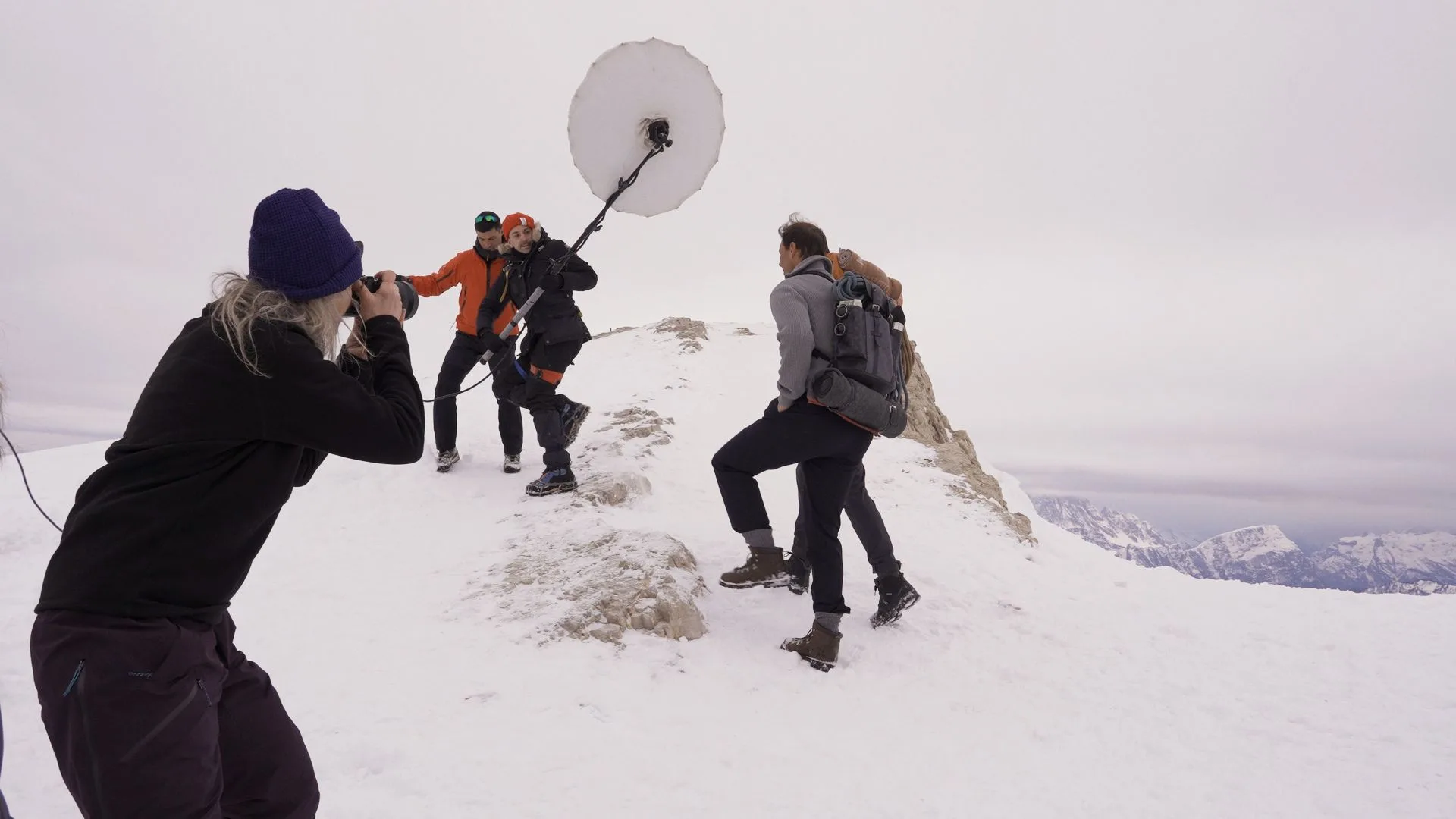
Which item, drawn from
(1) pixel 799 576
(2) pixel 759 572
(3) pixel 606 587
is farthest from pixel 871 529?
(3) pixel 606 587

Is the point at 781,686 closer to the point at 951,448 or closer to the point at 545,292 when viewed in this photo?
the point at 545,292

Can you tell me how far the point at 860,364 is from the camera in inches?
191

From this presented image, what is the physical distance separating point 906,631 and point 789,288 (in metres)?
2.68

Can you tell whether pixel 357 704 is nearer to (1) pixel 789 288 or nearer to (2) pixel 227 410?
(2) pixel 227 410

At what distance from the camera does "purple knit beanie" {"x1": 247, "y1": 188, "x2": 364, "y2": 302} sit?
223 centimetres

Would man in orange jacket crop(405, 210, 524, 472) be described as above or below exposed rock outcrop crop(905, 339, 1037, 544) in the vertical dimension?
above

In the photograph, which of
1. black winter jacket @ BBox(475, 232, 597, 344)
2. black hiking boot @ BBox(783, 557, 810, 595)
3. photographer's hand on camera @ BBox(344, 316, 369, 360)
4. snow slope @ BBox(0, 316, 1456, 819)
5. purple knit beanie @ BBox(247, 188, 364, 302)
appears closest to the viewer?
purple knit beanie @ BBox(247, 188, 364, 302)

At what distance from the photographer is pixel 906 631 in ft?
18.3

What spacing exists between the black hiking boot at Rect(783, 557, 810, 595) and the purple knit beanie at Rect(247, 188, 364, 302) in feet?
14.0

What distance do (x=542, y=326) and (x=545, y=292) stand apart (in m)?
0.34

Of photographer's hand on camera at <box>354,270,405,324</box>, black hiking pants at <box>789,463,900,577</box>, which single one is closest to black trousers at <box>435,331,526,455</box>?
black hiking pants at <box>789,463,900,577</box>

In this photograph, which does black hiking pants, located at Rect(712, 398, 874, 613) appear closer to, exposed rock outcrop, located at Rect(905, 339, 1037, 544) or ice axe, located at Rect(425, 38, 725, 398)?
ice axe, located at Rect(425, 38, 725, 398)


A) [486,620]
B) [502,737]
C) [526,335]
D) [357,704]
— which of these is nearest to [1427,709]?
[502,737]

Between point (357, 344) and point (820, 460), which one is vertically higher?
point (357, 344)
